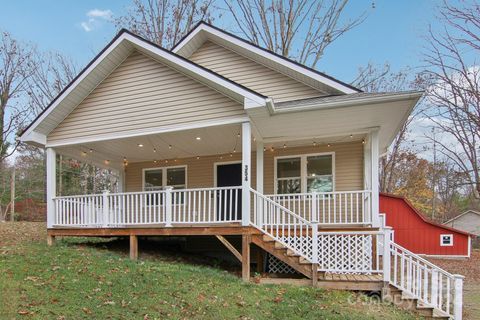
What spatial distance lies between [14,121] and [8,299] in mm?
20247

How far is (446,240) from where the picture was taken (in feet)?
43.9

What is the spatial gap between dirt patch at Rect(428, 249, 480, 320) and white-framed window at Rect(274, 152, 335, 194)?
161 inches

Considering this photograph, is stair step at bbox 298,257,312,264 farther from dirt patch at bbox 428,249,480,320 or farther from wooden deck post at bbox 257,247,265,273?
dirt patch at bbox 428,249,480,320

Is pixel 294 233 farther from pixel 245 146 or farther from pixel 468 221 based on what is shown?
pixel 468 221

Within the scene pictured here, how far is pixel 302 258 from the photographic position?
7281 millimetres

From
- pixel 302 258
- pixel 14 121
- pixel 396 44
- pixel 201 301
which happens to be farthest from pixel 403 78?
pixel 14 121

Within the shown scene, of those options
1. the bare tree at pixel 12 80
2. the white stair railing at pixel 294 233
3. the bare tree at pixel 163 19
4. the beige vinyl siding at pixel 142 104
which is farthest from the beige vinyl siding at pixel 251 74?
the bare tree at pixel 12 80

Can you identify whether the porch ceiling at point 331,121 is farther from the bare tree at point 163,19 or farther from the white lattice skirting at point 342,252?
the bare tree at point 163,19

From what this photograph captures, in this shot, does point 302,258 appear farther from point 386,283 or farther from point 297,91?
point 297,91

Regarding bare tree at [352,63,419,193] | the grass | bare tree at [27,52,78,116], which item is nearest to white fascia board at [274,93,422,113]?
the grass

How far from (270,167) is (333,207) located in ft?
7.48

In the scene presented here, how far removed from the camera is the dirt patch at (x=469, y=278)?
22.3ft

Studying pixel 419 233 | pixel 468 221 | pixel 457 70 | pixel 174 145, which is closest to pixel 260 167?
pixel 174 145

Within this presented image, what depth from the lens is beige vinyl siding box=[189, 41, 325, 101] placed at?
33.0ft
